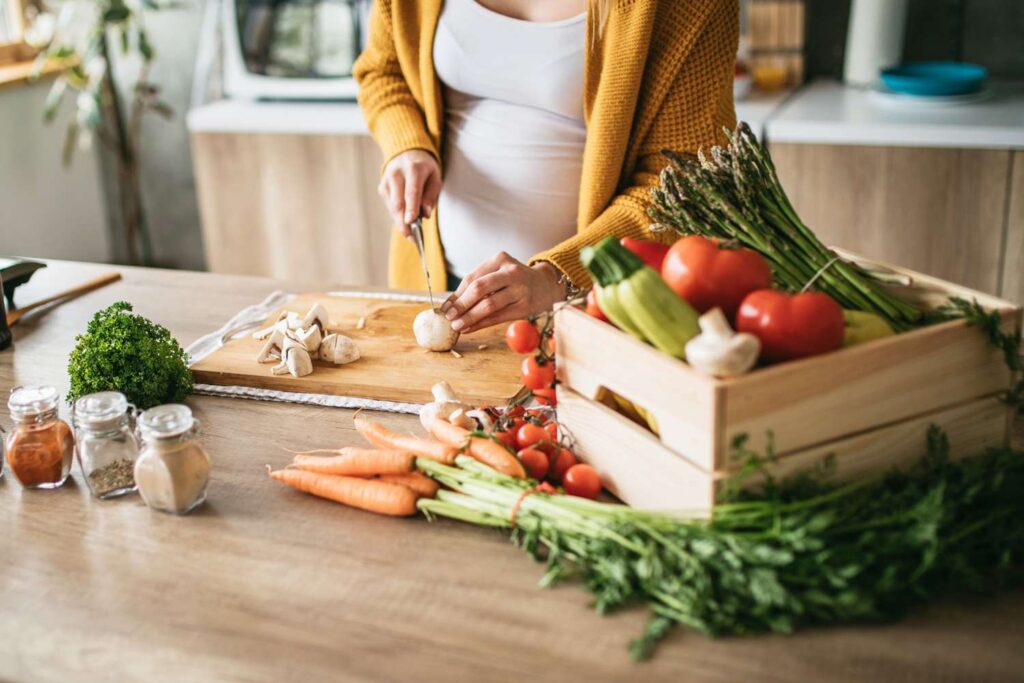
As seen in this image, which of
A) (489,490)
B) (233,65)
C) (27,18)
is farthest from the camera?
(27,18)

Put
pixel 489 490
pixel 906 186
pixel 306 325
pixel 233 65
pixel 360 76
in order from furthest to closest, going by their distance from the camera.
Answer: pixel 233 65 → pixel 906 186 → pixel 360 76 → pixel 306 325 → pixel 489 490

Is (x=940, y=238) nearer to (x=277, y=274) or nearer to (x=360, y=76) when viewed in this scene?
(x=360, y=76)

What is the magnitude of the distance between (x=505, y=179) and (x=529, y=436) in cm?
84

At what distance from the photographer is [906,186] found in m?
2.68

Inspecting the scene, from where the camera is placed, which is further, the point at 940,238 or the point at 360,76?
the point at 940,238

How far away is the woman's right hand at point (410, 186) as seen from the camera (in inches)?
70.6

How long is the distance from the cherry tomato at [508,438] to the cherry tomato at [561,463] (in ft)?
0.18

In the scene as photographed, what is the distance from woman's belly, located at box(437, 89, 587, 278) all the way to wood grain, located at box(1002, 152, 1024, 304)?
1.30m

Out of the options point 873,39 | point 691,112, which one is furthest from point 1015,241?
point 691,112

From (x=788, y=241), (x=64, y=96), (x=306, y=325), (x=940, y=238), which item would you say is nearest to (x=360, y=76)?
(x=306, y=325)

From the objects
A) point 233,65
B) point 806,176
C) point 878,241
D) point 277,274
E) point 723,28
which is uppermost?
point 723,28

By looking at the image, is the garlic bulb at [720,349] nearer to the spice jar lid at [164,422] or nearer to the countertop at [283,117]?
the spice jar lid at [164,422]

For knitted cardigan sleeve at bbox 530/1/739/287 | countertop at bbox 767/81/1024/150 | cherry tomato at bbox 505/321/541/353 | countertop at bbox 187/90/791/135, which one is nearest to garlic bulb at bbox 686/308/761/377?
cherry tomato at bbox 505/321/541/353

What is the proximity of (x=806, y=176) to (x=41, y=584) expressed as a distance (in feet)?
7.29
